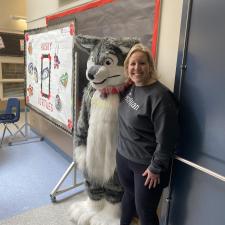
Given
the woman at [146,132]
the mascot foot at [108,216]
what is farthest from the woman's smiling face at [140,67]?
the mascot foot at [108,216]

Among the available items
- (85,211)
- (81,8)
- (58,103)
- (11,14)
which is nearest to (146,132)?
(85,211)

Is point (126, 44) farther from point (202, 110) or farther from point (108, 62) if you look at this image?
point (202, 110)

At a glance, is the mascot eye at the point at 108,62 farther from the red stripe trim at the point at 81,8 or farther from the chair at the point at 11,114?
the chair at the point at 11,114

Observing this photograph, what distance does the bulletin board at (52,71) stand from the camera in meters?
2.32

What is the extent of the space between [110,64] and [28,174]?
71.9 inches

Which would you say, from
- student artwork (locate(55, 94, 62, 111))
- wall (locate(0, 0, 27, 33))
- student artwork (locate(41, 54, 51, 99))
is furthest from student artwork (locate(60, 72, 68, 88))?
wall (locate(0, 0, 27, 33))

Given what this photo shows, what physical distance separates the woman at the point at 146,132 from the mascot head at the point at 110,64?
121mm

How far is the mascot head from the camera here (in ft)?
5.27

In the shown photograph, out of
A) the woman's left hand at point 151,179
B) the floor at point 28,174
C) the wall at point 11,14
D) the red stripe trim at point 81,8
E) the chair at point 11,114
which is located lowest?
the floor at point 28,174

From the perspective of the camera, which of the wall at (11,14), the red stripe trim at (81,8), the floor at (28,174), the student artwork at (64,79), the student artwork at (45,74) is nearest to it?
the red stripe trim at (81,8)

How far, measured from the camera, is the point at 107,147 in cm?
174

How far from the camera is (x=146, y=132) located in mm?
1388

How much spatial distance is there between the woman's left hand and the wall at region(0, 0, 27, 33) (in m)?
4.95

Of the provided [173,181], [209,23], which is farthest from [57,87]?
[209,23]
